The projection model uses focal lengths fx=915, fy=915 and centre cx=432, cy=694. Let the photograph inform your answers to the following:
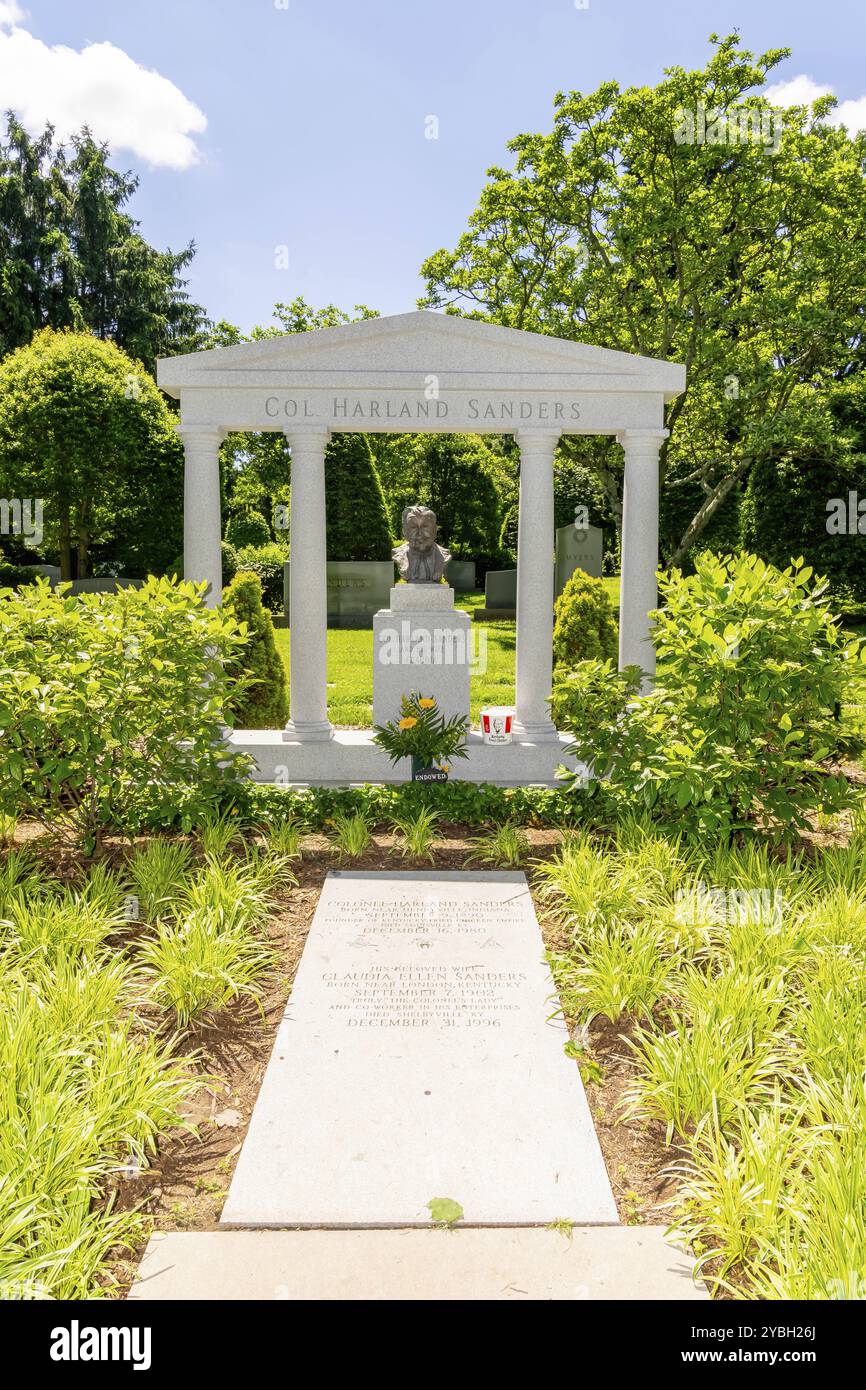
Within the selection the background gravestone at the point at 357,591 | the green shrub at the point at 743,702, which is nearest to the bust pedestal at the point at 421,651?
the green shrub at the point at 743,702

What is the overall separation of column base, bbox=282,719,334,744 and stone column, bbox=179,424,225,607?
76.0 inches

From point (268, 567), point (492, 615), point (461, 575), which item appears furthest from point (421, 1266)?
point (461, 575)

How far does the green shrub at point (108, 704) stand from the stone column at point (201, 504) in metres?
2.77

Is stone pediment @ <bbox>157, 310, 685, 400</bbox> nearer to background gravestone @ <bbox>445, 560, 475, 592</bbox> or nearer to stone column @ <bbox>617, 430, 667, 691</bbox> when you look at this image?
stone column @ <bbox>617, 430, 667, 691</bbox>

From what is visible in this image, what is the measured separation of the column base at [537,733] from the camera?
1195cm

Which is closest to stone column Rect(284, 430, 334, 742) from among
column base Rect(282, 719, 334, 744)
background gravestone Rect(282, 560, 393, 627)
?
column base Rect(282, 719, 334, 744)

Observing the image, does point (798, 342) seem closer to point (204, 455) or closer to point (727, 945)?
point (204, 455)

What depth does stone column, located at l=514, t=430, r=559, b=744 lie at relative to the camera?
11.7 meters

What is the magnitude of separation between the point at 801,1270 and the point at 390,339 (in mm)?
10311

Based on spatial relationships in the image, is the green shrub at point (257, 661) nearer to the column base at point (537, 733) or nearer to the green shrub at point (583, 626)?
the column base at point (537, 733)

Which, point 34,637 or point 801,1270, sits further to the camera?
point 34,637

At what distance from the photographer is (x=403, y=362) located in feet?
36.9

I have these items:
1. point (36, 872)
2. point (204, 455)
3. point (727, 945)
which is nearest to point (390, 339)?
point (204, 455)

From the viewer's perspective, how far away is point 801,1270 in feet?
11.4
